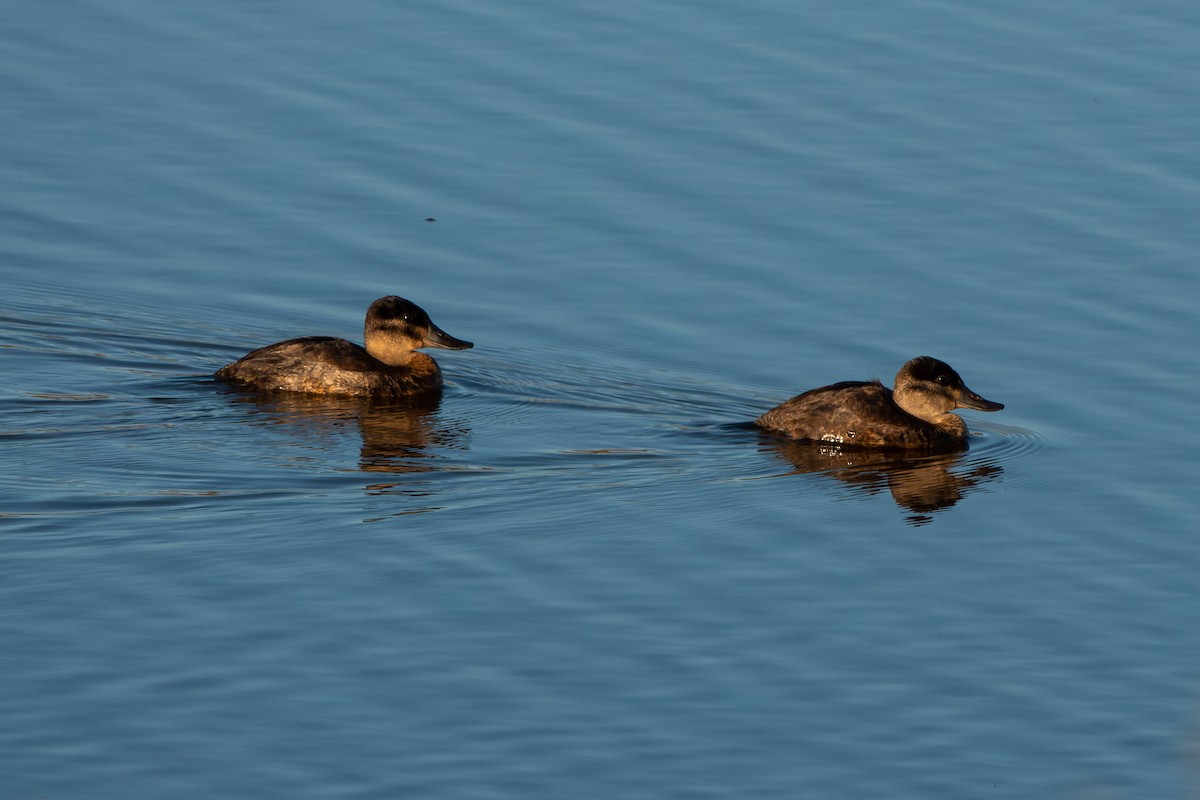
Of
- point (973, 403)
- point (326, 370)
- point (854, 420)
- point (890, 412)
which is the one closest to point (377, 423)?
point (326, 370)

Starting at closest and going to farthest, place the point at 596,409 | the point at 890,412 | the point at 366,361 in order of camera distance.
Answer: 1. the point at 890,412
2. the point at 596,409
3. the point at 366,361

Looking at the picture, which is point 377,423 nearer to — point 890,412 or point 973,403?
point 890,412

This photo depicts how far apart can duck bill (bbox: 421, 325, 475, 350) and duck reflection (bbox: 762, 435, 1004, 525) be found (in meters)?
2.36

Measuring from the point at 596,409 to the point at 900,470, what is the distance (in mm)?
1914

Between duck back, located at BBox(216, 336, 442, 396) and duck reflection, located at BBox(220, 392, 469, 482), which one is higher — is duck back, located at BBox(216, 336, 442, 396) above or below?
above

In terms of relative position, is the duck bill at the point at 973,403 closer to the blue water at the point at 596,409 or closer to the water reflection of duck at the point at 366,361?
the blue water at the point at 596,409

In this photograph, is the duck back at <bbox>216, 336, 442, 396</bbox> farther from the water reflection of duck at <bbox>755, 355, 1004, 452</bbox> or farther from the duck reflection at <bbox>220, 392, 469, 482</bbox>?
the water reflection of duck at <bbox>755, 355, 1004, 452</bbox>

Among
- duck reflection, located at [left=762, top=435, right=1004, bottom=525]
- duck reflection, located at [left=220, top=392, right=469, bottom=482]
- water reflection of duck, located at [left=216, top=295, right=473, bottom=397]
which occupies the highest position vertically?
water reflection of duck, located at [left=216, top=295, right=473, bottom=397]

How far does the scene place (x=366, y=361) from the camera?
1493 cm

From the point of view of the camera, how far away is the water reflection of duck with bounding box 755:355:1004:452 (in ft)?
45.2

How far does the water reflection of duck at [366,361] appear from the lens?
571 inches

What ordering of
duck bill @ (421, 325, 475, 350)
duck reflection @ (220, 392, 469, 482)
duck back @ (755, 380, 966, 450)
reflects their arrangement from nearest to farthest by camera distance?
duck reflection @ (220, 392, 469, 482), duck back @ (755, 380, 966, 450), duck bill @ (421, 325, 475, 350)

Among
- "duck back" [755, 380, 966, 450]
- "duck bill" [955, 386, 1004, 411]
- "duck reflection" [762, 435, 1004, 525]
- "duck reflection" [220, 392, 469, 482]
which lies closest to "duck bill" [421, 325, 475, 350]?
"duck reflection" [220, 392, 469, 482]

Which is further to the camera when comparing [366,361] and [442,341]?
[442,341]
